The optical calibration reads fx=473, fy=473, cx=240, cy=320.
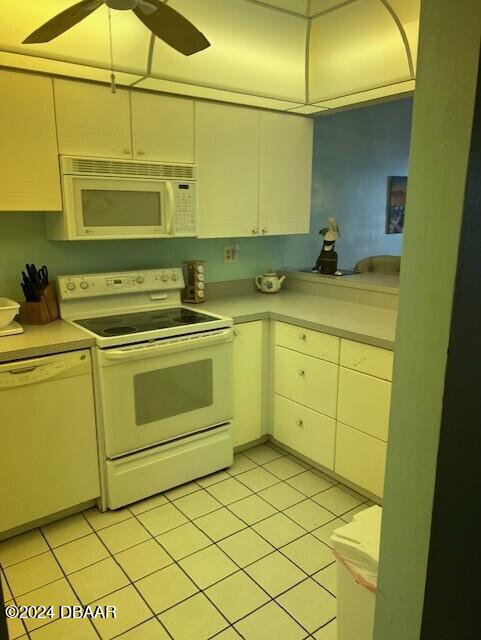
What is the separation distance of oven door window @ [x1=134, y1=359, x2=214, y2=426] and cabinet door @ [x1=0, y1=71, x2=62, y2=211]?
98 cm

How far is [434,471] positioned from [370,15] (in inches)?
93.3

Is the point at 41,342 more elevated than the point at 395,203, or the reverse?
the point at 395,203

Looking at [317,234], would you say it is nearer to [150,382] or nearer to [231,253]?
[231,253]

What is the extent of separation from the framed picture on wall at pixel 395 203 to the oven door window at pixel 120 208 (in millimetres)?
3110

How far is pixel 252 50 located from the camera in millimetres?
2502

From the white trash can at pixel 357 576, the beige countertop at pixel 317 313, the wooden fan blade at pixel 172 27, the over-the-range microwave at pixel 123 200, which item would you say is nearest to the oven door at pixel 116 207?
the over-the-range microwave at pixel 123 200

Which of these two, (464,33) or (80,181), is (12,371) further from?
(464,33)

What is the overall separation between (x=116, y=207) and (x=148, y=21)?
102cm

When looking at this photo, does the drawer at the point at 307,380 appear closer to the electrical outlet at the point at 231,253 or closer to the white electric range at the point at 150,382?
the white electric range at the point at 150,382

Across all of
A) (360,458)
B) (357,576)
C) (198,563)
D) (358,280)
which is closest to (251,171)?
(358,280)

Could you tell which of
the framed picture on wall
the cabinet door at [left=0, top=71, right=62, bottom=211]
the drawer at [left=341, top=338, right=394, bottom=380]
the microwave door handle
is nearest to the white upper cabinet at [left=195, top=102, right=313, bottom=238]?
the microwave door handle

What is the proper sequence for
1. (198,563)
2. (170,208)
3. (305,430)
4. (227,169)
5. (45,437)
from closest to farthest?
(198,563), (45,437), (170,208), (305,430), (227,169)

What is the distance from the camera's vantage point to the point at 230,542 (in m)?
2.18

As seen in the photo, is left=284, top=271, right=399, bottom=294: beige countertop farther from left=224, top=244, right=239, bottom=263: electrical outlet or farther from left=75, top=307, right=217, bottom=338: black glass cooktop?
left=75, top=307, right=217, bottom=338: black glass cooktop
